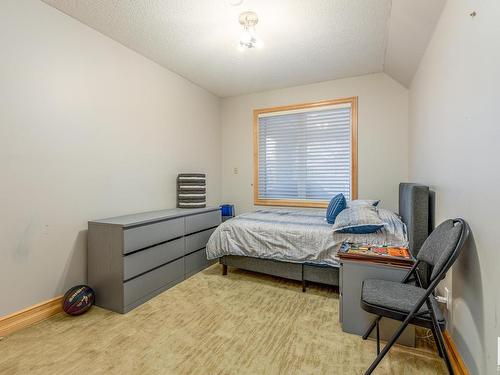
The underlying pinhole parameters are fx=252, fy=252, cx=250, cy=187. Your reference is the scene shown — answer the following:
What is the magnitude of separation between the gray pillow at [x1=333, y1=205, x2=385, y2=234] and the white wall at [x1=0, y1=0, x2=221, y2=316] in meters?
2.18

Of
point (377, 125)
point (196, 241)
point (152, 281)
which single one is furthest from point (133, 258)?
point (377, 125)

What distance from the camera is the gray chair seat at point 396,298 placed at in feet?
4.28

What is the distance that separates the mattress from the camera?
7.54 ft

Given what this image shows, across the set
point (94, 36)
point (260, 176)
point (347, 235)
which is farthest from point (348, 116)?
point (94, 36)

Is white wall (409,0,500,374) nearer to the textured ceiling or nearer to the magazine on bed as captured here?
the magazine on bed

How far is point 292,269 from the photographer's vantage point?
8.47 feet

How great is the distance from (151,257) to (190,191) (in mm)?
1099

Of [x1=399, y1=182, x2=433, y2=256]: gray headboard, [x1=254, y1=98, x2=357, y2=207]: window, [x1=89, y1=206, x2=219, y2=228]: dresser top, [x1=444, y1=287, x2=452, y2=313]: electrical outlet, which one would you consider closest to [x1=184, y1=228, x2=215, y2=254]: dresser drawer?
[x1=89, y1=206, x2=219, y2=228]: dresser top

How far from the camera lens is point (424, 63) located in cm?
242

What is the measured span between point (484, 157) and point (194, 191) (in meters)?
2.83

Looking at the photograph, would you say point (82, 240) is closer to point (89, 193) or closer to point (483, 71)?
point (89, 193)

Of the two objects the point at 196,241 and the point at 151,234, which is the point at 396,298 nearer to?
the point at 151,234

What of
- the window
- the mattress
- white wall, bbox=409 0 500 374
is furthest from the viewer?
the window

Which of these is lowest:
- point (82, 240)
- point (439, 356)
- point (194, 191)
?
point (439, 356)
